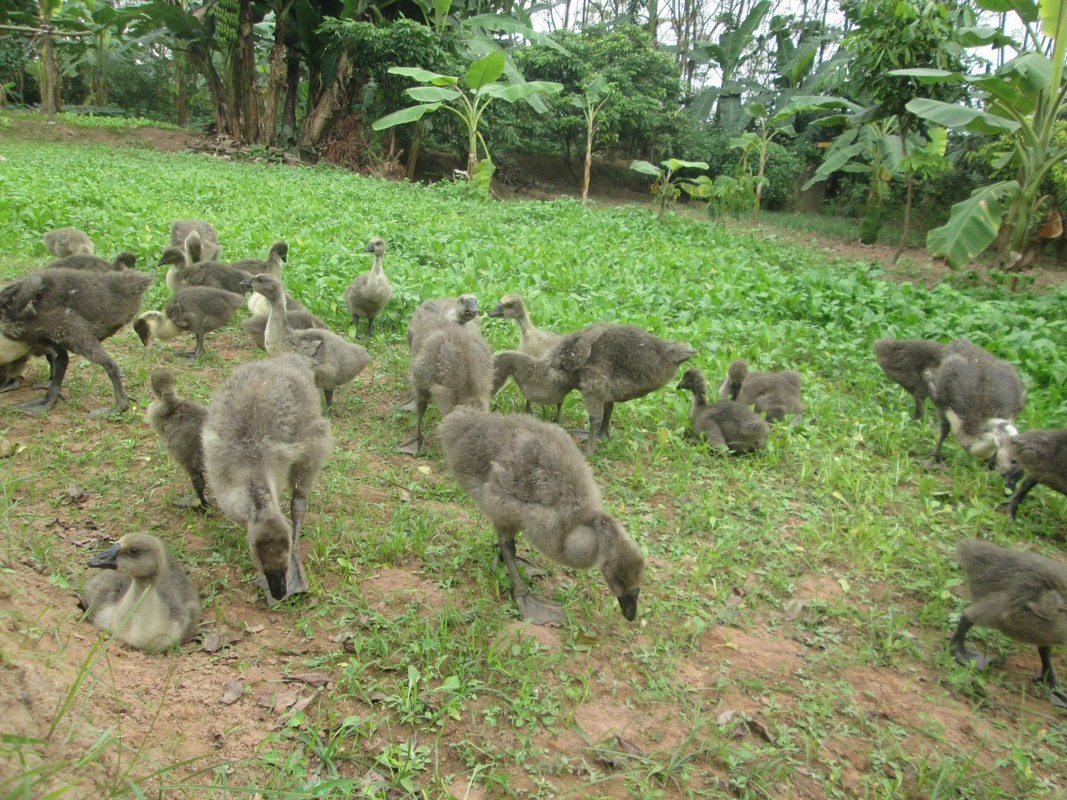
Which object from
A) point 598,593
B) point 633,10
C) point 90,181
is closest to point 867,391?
point 598,593

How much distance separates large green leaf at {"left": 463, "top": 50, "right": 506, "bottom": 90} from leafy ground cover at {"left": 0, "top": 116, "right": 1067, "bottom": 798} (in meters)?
14.1

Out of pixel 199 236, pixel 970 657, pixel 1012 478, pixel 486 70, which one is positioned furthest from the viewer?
pixel 486 70

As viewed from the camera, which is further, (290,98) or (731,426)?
(290,98)

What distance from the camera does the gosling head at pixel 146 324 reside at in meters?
6.88

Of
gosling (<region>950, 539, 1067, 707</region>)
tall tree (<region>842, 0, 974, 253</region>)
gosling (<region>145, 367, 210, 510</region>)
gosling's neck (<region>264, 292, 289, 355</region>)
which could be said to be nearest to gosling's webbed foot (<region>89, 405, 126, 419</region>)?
gosling (<region>145, 367, 210, 510</region>)

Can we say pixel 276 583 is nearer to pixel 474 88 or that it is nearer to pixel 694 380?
pixel 694 380

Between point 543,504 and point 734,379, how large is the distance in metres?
3.66

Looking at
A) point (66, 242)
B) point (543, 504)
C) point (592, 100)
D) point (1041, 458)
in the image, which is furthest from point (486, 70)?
point (543, 504)

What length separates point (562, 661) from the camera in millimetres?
3832

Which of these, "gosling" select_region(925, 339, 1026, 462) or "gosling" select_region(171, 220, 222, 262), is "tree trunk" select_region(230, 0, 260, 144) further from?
"gosling" select_region(925, 339, 1026, 462)

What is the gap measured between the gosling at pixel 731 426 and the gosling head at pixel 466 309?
218 centimetres

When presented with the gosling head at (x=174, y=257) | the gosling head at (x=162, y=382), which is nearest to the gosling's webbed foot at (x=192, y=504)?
the gosling head at (x=162, y=382)

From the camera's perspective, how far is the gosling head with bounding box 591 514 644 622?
12.8 feet

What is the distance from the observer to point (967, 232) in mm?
11477
